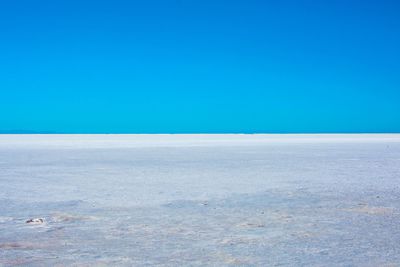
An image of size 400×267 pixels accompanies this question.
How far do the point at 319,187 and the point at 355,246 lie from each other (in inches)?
213

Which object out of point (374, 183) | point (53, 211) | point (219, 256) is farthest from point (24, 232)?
point (374, 183)

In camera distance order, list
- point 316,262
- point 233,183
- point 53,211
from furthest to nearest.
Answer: point 233,183
point 53,211
point 316,262

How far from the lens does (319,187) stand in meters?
10.8

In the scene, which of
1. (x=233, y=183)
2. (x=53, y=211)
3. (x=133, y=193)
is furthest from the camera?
(x=233, y=183)

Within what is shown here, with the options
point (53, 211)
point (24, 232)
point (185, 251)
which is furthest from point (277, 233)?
point (53, 211)

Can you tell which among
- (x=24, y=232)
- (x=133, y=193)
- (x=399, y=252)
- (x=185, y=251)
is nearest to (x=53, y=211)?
(x=24, y=232)

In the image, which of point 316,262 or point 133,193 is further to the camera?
point 133,193

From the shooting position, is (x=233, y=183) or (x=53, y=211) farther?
(x=233, y=183)

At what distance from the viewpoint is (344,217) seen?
719cm

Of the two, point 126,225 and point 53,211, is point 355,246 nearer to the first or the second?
point 126,225

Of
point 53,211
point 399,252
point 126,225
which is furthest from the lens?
point 53,211

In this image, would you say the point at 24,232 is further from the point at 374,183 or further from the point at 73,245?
the point at 374,183

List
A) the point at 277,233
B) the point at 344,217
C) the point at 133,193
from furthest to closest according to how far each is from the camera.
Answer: the point at 133,193 < the point at 344,217 < the point at 277,233

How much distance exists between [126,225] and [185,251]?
168cm
